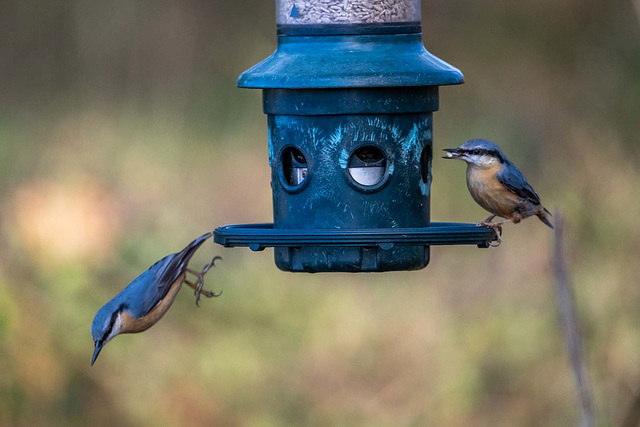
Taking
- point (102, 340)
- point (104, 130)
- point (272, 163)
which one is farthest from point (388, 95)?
point (104, 130)

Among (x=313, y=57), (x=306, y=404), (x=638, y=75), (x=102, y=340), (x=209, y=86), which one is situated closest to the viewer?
(x=313, y=57)

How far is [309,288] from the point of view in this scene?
8.98 m

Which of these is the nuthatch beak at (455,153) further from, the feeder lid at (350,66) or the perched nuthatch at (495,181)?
the feeder lid at (350,66)

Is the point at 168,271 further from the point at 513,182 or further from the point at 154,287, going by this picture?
the point at 513,182

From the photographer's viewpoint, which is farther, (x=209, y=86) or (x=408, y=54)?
(x=209, y=86)

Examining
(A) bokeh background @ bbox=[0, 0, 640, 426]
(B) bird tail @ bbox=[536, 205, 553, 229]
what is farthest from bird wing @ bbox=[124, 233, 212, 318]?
(B) bird tail @ bbox=[536, 205, 553, 229]

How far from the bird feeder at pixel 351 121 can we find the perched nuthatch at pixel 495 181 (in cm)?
38

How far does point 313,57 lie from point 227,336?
389 centimetres

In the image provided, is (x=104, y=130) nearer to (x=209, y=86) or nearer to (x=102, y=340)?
(x=209, y=86)

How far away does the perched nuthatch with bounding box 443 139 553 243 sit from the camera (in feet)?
19.2

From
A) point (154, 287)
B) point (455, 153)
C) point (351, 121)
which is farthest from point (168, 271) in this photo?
point (455, 153)

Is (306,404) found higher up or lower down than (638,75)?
lower down

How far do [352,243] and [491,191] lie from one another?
4.27 ft

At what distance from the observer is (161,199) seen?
951 cm
